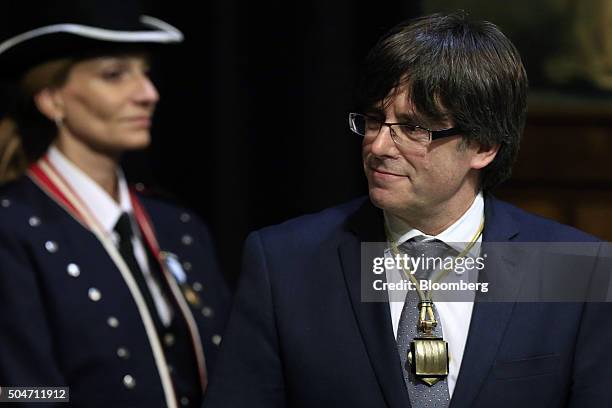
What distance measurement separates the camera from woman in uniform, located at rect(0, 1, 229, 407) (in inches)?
114

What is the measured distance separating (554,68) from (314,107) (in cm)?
91

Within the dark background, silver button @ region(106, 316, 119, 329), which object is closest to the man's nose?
silver button @ region(106, 316, 119, 329)

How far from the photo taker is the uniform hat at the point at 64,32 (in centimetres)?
310

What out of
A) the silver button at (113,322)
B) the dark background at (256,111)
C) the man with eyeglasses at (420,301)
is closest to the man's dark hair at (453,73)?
the man with eyeglasses at (420,301)

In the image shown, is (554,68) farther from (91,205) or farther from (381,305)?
(381,305)

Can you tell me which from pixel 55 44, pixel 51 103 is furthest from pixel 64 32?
pixel 51 103

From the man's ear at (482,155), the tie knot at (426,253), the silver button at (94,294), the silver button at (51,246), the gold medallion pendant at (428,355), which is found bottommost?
the silver button at (94,294)

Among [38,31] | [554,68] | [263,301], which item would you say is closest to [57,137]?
[38,31]

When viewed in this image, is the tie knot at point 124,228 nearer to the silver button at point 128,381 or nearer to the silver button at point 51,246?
the silver button at point 51,246

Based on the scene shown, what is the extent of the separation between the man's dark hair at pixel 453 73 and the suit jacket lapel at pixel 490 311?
0.19 m

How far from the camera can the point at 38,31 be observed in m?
3.11

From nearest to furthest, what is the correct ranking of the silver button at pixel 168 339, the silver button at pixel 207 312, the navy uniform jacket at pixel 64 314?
1. the navy uniform jacket at pixel 64 314
2. the silver button at pixel 168 339
3. the silver button at pixel 207 312

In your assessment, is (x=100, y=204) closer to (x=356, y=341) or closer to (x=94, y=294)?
(x=94, y=294)

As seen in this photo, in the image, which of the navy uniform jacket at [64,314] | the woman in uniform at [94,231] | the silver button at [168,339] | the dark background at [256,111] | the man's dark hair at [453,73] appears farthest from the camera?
the dark background at [256,111]
